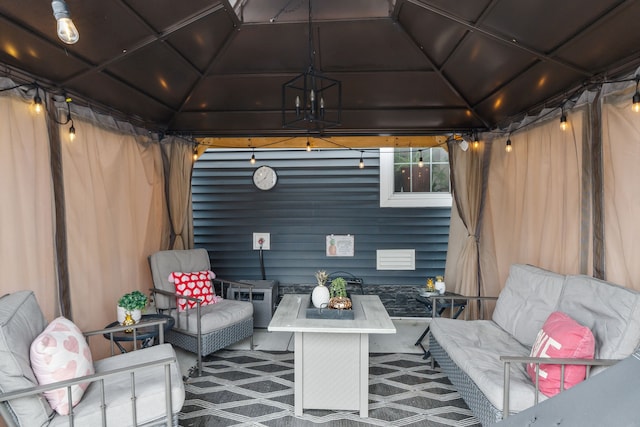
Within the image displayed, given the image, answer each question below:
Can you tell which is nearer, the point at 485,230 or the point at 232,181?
the point at 485,230

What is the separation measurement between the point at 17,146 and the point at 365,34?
2762 mm

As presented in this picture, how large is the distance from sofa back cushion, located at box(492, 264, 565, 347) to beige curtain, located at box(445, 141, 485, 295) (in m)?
0.86

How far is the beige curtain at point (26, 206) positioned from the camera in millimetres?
2248

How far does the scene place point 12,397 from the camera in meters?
1.60

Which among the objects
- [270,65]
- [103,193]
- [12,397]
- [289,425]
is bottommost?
[289,425]

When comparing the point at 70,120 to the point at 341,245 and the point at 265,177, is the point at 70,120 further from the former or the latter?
the point at 341,245

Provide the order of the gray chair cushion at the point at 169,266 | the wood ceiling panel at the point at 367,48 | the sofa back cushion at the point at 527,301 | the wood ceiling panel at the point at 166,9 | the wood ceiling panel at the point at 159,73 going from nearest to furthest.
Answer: the wood ceiling panel at the point at 166,9
the sofa back cushion at the point at 527,301
the wood ceiling panel at the point at 159,73
the wood ceiling panel at the point at 367,48
the gray chair cushion at the point at 169,266

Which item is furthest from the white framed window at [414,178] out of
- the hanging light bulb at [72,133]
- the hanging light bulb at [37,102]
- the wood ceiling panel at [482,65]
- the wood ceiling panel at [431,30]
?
the hanging light bulb at [37,102]

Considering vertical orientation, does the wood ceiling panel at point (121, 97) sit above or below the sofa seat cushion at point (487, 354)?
above

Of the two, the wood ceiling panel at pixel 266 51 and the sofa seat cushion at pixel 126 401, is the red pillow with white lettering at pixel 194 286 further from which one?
the wood ceiling panel at pixel 266 51

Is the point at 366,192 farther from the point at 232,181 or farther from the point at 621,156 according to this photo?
the point at 621,156

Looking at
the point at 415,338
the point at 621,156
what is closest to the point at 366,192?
the point at 415,338

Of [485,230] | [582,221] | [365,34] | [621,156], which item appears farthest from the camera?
[485,230]

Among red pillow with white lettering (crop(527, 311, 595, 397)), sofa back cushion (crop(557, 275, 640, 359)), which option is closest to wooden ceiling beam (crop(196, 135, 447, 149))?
sofa back cushion (crop(557, 275, 640, 359))
